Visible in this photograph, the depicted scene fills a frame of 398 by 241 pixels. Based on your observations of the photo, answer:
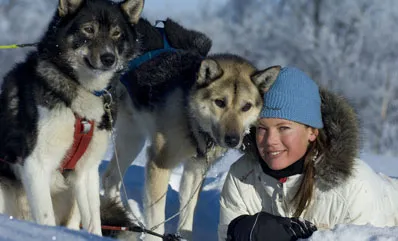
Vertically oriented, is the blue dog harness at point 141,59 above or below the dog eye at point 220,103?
above

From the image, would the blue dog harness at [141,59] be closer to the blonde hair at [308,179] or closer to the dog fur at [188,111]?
the dog fur at [188,111]

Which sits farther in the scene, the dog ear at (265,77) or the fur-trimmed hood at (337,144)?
the dog ear at (265,77)

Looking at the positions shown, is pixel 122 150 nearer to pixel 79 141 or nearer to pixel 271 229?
pixel 79 141

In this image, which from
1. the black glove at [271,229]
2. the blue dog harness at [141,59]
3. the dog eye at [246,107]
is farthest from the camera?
the blue dog harness at [141,59]

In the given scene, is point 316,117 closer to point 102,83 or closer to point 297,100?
point 297,100

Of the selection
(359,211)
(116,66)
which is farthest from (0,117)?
(359,211)

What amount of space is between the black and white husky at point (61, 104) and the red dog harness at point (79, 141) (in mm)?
20

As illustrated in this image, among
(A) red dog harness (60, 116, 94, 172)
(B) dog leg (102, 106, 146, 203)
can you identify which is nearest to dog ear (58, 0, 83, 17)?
(A) red dog harness (60, 116, 94, 172)

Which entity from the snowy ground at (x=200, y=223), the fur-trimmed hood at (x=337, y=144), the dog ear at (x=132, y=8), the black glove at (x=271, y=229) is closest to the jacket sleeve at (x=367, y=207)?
the fur-trimmed hood at (x=337, y=144)

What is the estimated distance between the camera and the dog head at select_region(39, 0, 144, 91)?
8.85ft

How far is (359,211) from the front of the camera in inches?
110

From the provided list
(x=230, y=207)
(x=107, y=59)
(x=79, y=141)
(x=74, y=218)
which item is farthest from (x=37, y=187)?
(x=230, y=207)

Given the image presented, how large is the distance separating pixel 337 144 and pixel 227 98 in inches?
29.0

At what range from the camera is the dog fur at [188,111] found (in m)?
3.18
